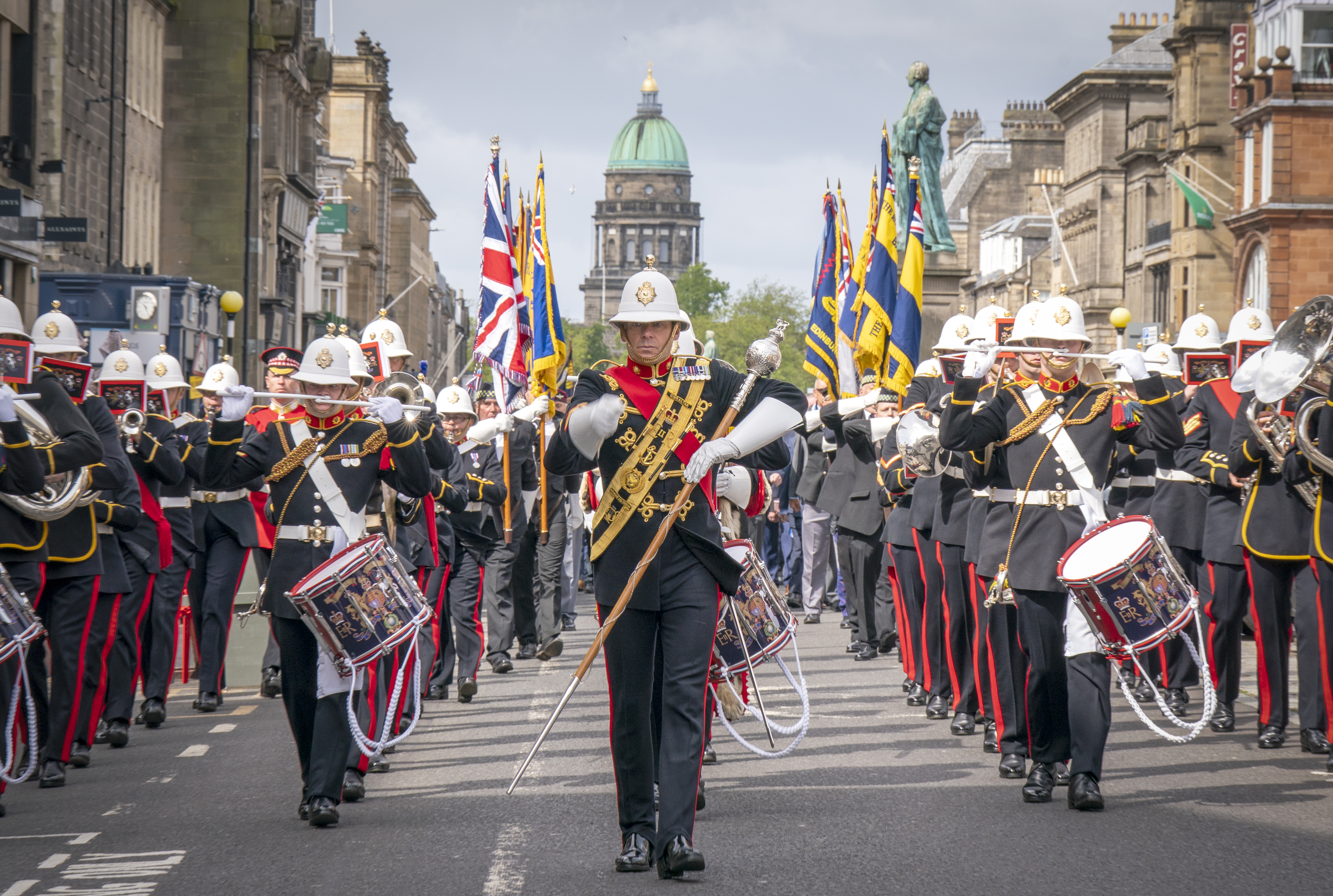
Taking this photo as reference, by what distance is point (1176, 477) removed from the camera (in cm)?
1216

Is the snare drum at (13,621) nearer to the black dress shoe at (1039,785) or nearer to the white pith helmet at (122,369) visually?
the white pith helmet at (122,369)

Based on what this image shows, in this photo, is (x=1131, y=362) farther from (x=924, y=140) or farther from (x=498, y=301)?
(x=924, y=140)

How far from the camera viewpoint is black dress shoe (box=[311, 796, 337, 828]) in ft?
26.8

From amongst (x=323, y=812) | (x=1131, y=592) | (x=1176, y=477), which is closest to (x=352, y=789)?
(x=323, y=812)

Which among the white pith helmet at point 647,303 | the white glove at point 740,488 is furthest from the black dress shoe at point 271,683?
the white pith helmet at point 647,303

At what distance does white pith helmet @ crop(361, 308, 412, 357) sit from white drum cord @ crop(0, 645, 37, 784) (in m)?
4.13

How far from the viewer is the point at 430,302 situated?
111 m

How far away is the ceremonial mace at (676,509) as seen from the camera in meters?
7.29

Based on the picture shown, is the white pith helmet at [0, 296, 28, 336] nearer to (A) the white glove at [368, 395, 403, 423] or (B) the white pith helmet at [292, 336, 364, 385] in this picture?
(B) the white pith helmet at [292, 336, 364, 385]

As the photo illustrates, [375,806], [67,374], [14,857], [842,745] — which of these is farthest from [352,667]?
[842,745]

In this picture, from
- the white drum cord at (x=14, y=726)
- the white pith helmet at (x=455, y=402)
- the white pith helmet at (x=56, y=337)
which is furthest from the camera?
the white pith helmet at (x=455, y=402)

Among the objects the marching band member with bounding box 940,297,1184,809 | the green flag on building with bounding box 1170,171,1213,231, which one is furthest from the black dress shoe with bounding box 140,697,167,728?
the green flag on building with bounding box 1170,171,1213,231

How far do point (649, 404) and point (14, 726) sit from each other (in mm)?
3770

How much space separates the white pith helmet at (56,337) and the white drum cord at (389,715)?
2452 mm
